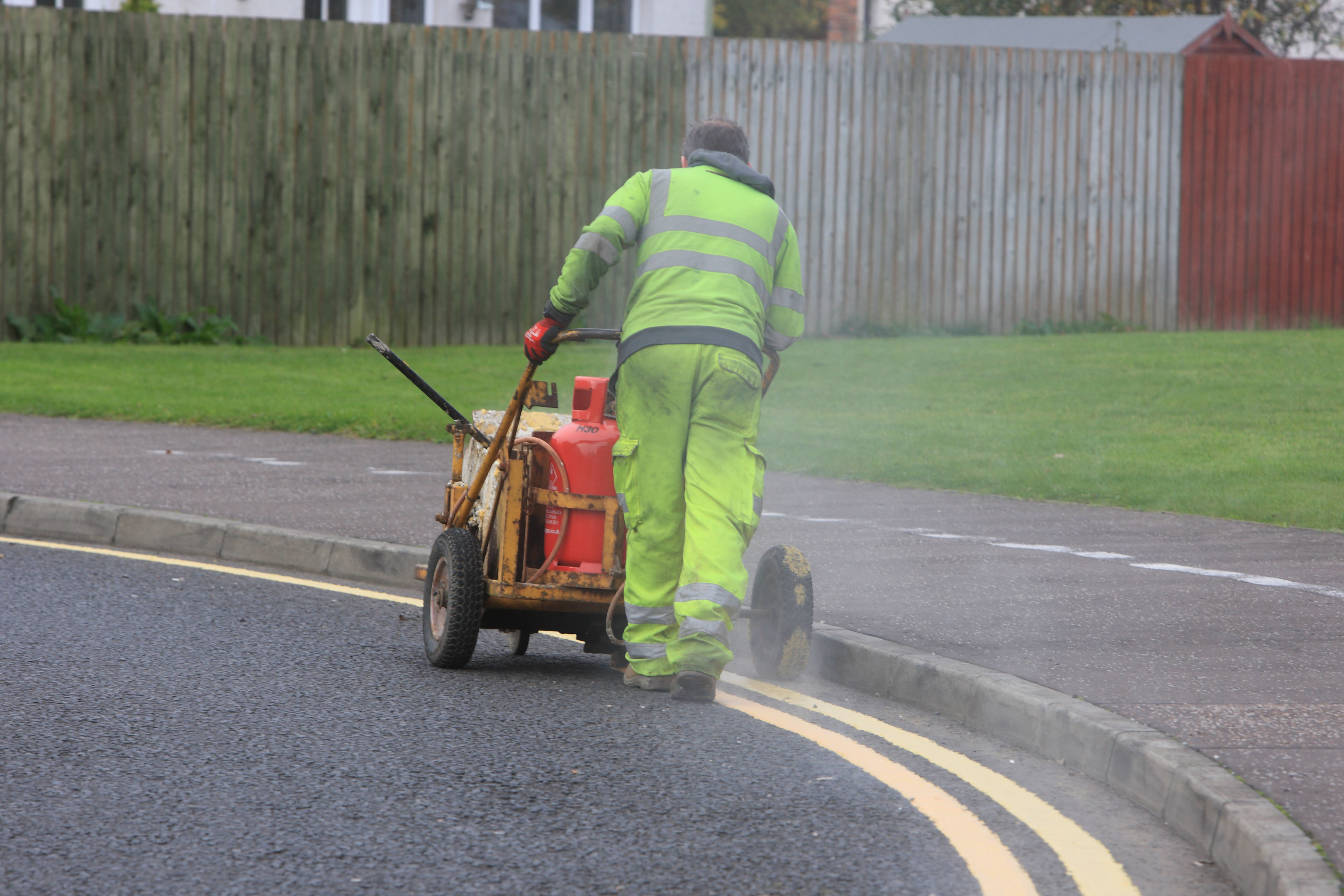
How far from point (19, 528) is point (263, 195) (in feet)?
27.6

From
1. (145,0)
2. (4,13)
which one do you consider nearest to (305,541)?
(4,13)

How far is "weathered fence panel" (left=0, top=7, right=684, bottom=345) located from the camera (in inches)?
625

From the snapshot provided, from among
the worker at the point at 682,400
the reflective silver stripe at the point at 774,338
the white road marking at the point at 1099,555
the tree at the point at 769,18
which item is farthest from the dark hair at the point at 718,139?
the tree at the point at 769,18

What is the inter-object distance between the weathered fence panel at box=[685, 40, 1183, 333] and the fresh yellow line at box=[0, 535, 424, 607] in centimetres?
1005

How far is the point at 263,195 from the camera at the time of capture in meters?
16.2

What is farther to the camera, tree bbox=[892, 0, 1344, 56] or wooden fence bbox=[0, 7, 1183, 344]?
tree bbox=[892, 0, 1344, 56]

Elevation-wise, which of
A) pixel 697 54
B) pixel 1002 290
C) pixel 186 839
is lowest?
pixel 186 839

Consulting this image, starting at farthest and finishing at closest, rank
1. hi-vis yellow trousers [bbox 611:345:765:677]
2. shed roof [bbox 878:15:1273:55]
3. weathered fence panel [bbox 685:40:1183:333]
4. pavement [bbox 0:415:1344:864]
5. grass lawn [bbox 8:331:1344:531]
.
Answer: shed roof [bbox 878:15:1273:55], weathered fence panel [bbox 685:40:1183:333], grass lawn [bbox 8:331:1344:531], hi-vis yellow trousers [bbox 611:345:765:677], pavement [bbox 0:415:1344:864]

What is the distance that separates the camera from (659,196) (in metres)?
5.25

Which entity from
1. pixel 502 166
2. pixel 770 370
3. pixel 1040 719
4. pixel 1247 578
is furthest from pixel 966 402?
pixel 1040 719

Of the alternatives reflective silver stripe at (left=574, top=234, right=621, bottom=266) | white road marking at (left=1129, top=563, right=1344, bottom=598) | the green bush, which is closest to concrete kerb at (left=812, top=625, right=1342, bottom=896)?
reflective silver stripe at (left=574, top=234, right=621, bottom=266)

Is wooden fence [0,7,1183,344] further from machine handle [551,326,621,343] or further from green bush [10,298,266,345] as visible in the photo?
machine handle [551,326,621,343]

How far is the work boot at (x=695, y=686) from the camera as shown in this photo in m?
5.02

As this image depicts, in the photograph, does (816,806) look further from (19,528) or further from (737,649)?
(19,528)
